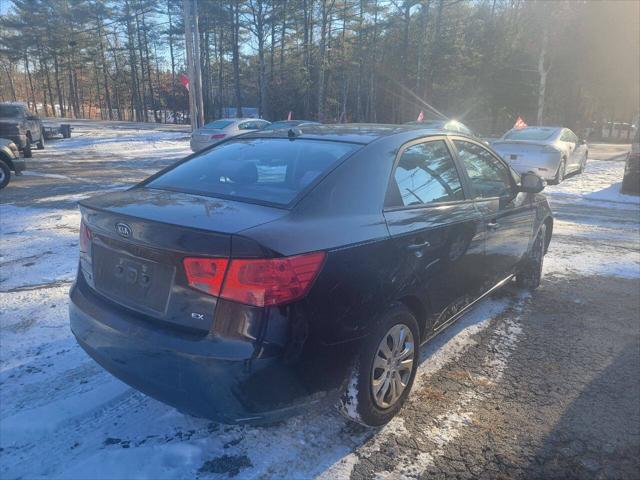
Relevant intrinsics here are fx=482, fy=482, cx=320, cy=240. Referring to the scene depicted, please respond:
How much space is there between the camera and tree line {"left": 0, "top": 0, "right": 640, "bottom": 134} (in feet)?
109

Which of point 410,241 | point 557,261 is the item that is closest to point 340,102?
point 557,261

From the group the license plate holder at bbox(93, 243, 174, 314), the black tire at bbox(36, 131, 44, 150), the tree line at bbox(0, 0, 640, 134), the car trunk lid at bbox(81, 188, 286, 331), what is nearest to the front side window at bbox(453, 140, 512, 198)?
the car trunk lid at bbox(81, 188, 286, 331)

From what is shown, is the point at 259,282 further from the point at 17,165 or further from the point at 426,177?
the point at 17,165

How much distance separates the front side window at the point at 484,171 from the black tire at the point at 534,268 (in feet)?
3.20

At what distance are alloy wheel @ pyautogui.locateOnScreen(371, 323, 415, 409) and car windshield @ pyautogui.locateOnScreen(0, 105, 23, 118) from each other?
1791 centimetres

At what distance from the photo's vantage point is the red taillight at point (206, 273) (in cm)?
211

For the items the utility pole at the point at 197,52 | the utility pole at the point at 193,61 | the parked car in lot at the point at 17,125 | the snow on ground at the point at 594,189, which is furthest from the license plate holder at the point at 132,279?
the utility pole at the point at 197,52

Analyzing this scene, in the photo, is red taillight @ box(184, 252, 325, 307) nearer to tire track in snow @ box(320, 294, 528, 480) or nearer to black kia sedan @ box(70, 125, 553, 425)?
black kia sedan @ box(70, 125, 553, 425)

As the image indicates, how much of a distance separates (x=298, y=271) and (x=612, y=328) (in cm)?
350

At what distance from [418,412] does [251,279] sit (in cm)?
159

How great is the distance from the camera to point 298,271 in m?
2.17

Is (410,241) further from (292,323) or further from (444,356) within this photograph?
(444,356)

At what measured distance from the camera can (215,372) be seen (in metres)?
2.11

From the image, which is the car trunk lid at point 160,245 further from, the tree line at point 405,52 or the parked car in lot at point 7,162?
the tree line at point 405,52
